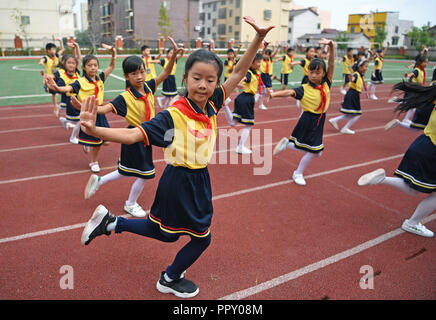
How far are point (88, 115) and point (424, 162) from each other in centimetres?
326

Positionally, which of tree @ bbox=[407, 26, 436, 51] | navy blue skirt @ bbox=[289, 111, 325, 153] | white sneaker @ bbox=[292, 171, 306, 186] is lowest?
white sneaker @ bbox=[292, 171, 306, 186]

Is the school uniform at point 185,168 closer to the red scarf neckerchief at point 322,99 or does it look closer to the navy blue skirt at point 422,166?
the navy blue skirt at point 422,166

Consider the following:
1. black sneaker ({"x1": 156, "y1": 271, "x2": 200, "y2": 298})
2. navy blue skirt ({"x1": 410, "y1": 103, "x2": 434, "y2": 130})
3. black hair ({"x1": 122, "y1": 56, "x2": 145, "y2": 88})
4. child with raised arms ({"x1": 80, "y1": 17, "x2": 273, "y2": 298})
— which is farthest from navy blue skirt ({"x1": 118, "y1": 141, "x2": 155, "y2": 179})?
navy blue skirt ({"x1": 410, "y1": 103, "x2": 434, "y2": 130})

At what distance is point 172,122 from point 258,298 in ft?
5.35

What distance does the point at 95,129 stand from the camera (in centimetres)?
178

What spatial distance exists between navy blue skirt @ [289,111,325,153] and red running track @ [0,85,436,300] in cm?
62

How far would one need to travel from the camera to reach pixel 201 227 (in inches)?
90.7

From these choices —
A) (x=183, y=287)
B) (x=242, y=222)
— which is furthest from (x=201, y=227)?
(x=242, y=222)

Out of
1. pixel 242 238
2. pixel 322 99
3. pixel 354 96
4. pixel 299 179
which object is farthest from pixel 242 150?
pixel 354 96

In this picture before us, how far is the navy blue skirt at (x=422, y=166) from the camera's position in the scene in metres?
3.28

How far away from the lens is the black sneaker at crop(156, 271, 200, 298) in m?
2.61

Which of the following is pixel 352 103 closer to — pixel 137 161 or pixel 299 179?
pixel 299 179

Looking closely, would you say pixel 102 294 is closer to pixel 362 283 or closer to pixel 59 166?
pixel 362 283

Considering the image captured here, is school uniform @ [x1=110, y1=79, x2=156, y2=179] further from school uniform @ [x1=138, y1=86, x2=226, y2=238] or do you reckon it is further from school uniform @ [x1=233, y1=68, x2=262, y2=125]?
school uniform @ [x1=233, y1=68, x2=262, y2=125]
